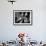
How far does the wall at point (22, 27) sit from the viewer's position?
15.7 ft

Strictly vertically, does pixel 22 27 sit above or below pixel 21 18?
below

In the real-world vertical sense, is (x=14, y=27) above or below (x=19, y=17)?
below

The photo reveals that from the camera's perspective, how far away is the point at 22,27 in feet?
15.8

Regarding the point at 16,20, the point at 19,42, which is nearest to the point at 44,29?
the point at 16,20

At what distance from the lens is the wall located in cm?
478

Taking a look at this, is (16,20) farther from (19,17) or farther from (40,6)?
(40,6)

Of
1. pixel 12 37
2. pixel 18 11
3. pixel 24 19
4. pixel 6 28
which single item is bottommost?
pixel 12 37

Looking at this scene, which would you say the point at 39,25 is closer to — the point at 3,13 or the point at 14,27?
the point at 14,27

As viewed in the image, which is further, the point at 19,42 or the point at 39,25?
the point at 39,25

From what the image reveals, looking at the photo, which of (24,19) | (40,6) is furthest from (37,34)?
(40,6)

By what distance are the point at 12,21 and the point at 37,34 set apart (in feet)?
3.33

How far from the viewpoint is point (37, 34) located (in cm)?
477

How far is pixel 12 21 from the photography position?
4.80 m

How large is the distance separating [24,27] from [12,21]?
49cm
